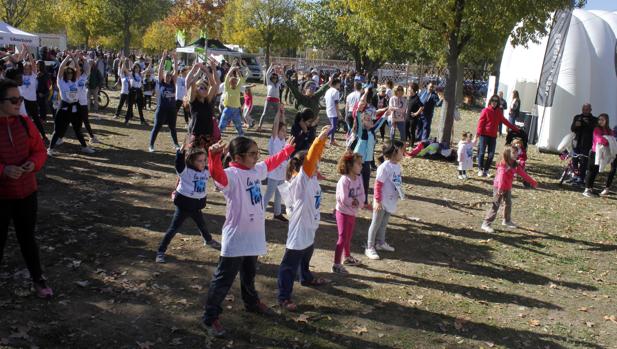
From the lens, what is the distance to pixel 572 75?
59.7 feet

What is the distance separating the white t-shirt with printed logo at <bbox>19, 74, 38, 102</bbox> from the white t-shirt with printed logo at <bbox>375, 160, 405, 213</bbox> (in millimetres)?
8849

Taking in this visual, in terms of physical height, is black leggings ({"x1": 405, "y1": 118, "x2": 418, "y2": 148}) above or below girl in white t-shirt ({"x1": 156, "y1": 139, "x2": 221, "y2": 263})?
above

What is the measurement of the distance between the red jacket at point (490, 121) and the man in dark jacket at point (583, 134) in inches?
57.7

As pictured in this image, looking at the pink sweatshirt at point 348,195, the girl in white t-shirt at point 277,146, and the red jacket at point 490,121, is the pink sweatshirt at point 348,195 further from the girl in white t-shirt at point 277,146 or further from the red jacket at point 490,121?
the red jacket at point 490,121

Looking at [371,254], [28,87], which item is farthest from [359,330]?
[28,87]

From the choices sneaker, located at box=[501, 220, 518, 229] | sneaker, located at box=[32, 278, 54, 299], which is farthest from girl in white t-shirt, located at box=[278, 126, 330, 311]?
sneaker, located at box=[501, 220, 518, 229]

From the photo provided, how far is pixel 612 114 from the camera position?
18.5 meters

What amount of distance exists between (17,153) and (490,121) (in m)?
11.4

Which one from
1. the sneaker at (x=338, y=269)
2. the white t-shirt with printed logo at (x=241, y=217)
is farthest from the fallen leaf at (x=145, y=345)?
the sneaker at (x=338, y=269)

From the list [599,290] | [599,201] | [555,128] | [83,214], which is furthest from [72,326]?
[555,128]

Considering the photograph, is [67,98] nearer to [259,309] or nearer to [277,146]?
[277,146]

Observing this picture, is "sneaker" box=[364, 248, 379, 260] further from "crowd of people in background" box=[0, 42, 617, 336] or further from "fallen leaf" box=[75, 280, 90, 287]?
"fallen leaf" box=[75, 280, 90, 287]

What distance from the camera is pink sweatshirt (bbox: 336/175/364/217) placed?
6.70 m

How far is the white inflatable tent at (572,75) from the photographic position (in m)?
18.2
